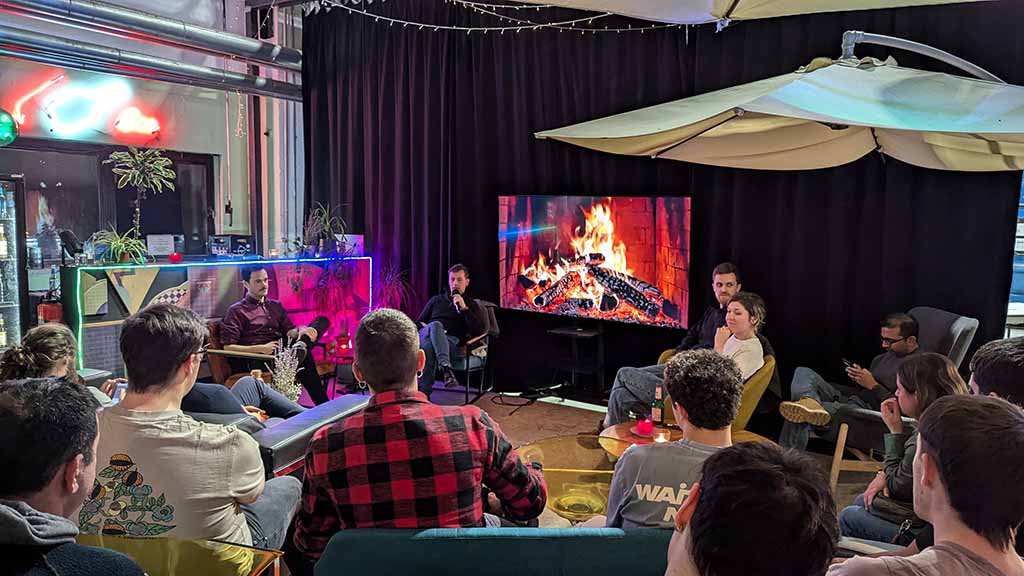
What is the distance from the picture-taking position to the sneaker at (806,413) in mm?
3572

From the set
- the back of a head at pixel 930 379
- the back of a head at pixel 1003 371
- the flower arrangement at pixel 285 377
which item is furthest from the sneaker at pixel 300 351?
the back of a head at pixel 1003 371

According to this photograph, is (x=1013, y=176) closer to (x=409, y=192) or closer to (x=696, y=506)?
(x=696, y=506)

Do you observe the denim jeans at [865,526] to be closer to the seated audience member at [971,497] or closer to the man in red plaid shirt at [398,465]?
the seated audience member at [971,497]

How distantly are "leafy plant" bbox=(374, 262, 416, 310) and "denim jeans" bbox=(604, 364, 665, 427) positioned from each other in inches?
102

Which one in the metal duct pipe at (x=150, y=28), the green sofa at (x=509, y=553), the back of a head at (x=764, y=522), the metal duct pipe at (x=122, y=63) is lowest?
the green sofa at (x=509, y=553)

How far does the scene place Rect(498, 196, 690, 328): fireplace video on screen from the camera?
192 inches

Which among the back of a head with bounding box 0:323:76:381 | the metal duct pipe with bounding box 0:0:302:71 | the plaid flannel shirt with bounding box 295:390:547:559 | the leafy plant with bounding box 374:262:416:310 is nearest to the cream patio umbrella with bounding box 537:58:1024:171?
the plaid flannel shirt with bounding box 295:390:547:559

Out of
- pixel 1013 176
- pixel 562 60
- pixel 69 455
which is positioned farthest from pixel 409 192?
pixel 69 455

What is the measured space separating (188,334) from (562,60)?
4150 mm

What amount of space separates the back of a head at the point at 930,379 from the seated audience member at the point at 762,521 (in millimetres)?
1623

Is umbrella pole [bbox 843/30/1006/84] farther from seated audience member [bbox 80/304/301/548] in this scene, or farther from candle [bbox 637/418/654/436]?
seated audience member [bbox 80/304/301/548]

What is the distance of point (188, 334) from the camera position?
2.10 metres

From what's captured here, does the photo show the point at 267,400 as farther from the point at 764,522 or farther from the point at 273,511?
the point at 764,522

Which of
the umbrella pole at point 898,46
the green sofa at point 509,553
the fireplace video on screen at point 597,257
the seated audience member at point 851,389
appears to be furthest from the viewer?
the fireplace video on screen at point 597,257
